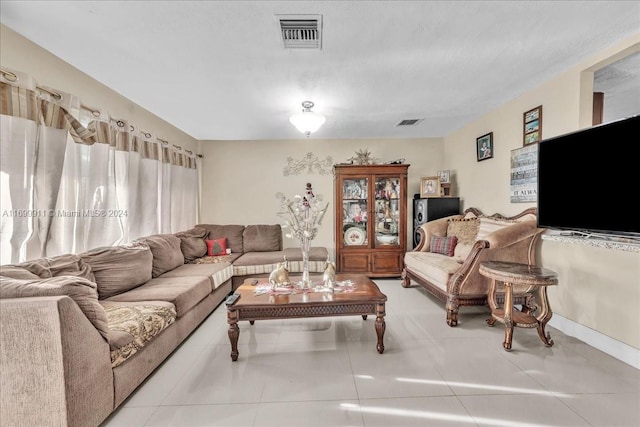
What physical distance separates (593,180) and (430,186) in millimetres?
2492

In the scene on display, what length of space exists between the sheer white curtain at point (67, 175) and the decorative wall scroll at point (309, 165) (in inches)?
79.3

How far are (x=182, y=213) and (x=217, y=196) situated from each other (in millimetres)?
836

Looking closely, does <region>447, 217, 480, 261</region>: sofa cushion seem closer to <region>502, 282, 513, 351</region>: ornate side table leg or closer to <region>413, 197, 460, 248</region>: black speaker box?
<region>413, 197, 460, 248</region>: black speaker box

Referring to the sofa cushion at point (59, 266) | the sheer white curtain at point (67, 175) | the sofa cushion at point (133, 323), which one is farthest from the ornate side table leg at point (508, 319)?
the sheer white curtain at point (67, 175)

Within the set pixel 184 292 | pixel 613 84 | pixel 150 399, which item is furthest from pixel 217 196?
pixel 613 84

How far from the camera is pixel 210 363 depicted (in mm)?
2164

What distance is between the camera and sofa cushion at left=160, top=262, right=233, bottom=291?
3.06m

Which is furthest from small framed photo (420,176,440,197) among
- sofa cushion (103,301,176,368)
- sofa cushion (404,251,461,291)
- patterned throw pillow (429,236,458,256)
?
sofa cushion (103,301,176,368)

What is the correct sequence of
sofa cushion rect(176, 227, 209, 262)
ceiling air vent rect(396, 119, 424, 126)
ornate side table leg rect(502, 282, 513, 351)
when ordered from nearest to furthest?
1. ornate side table leg rect(502, 282, 513, 351)
2. sofa cushion rect(176, 227, 209, 262)
3. ceiling air vent rect(396, 119, 424, 126)

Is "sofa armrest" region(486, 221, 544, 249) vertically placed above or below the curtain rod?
below

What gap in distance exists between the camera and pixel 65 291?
146 centimetres

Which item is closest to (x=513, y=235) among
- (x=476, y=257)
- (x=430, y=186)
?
(x=476, y=257)

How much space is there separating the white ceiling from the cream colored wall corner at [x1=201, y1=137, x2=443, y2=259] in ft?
5.20

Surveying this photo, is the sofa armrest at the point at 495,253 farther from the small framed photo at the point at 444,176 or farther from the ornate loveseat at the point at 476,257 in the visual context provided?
the small framed photo at the point at 444,176
